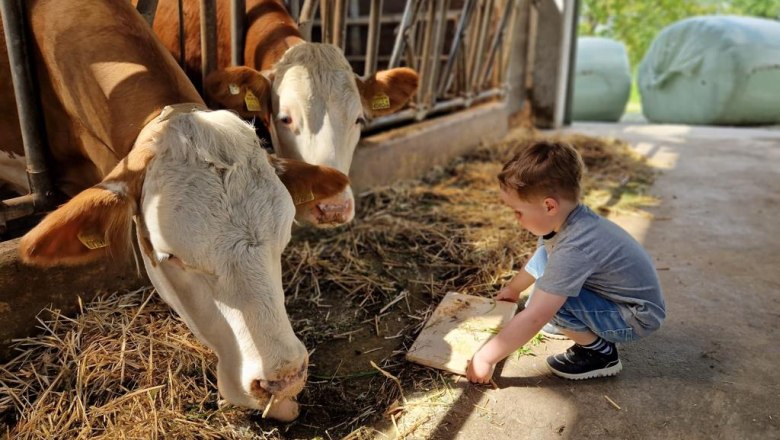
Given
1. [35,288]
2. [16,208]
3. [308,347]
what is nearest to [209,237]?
[308,347]

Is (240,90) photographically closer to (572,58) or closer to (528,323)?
(528,323)

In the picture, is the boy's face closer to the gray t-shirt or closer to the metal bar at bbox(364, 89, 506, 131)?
the gray t-shirt

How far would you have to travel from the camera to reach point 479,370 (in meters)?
2.01

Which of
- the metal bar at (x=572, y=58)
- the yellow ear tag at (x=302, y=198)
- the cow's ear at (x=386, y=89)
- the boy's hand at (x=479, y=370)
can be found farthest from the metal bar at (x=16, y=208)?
the metal bar at (x=572, y=58)

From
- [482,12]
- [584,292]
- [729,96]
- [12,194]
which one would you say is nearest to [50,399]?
[12,194]

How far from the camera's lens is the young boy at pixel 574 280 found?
1.95 metres

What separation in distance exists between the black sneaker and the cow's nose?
3.62 feet

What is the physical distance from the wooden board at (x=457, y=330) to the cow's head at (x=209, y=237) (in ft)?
2.48

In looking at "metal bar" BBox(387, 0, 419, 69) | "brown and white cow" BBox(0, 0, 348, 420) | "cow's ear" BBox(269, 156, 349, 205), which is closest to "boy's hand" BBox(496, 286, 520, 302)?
"cow's ear" BBox(269, 156, 349, 205)

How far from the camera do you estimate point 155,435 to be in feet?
5.81

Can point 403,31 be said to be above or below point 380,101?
above

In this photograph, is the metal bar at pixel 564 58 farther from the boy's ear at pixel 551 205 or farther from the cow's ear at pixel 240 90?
the boy's ear at pixel 551 205

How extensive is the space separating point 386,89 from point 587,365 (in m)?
2.05

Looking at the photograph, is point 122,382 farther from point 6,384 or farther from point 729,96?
point 729,96
